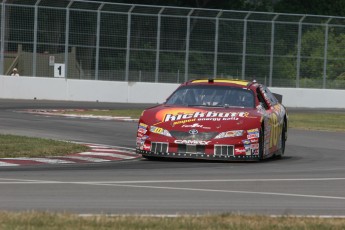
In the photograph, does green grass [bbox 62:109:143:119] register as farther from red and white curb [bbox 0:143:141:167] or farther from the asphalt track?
the asphalt track

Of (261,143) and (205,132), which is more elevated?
(205,132)

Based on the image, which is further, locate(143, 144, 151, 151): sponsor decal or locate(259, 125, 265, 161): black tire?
locate(259, 125, 265, 161): black tire

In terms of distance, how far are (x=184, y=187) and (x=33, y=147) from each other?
18.9ft

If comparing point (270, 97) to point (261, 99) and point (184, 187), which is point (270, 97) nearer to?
point (261, 99)

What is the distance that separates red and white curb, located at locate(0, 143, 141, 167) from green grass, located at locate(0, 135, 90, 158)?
0.26 meters

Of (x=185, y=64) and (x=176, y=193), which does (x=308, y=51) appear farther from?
(x=176, y=193)

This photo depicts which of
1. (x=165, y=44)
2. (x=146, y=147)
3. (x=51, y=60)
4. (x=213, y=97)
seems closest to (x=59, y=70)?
(x=51, y=60)

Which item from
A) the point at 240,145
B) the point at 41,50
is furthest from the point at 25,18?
the point at 240,145

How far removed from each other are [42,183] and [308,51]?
33.8 meters

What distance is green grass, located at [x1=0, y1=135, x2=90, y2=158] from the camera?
17000 millimetres

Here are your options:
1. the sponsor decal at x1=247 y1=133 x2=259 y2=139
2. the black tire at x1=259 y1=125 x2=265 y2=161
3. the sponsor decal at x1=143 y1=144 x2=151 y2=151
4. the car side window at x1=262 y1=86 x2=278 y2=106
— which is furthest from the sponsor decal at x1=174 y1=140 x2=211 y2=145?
the car side window at x1=262 y1=86 x2=278 y2=106

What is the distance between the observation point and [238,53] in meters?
44.7

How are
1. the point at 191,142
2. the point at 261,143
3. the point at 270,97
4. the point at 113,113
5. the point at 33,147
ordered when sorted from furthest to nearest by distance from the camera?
1. the point at 113,113
2. the point at 270,97
3. the point at 33,147
4. the point at 261,143
5. the point at 191,142

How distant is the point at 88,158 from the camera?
55.6 ft
